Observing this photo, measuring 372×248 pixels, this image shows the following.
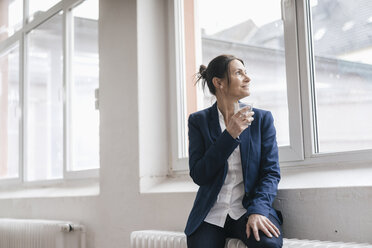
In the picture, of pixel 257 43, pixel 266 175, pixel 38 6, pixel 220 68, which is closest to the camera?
pixel 266 175

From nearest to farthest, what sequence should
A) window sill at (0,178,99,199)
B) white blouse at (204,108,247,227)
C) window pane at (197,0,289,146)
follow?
white blouse at (204,108,247,227) < window pane at (197,0,289,146) < window sill at (0,178,99,199)

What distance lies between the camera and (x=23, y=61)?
4.89 metres

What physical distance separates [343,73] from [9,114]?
154 inches

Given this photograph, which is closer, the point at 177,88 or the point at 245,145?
the point at 245,145

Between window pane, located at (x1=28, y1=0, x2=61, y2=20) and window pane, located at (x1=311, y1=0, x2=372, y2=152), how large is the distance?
277 centimetres

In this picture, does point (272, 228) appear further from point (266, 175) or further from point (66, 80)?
point (66, 80)

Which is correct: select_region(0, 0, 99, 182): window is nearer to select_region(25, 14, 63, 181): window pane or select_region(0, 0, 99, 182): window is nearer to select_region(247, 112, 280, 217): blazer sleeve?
select_region(25, 14, 63, 181): window pane

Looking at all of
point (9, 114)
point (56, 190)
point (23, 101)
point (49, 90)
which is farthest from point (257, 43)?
point (9, 114)

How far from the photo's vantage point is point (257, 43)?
8.91ft

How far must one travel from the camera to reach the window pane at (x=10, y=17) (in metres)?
5.12

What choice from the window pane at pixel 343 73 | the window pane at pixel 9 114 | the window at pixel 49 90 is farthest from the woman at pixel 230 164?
the window pane at pixel 9 114

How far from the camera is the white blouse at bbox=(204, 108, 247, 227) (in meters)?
2.16

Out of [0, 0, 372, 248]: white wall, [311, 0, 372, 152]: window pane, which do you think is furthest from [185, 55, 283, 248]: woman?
[0, 0, 372, 248]: white wall

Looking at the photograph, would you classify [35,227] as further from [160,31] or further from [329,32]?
[329,32]
